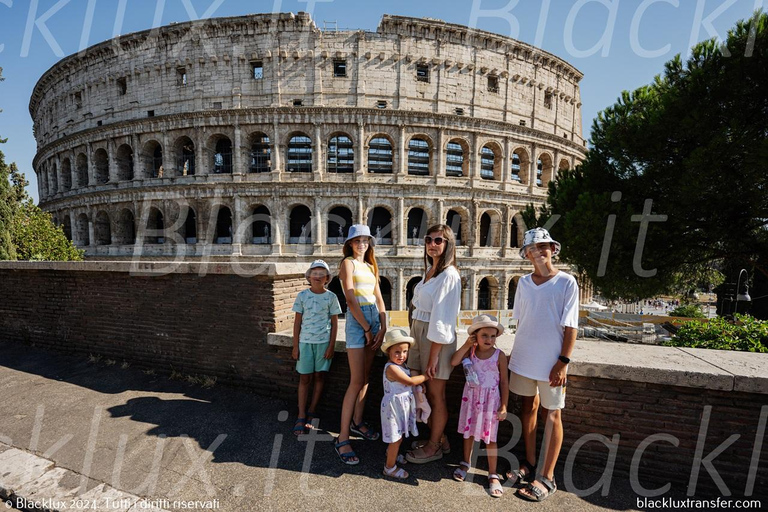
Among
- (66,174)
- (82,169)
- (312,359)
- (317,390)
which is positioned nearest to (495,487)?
(317,390)

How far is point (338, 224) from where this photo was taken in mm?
19891

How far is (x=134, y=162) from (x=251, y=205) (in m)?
8.39

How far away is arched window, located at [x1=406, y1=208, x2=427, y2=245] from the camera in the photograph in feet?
66.6

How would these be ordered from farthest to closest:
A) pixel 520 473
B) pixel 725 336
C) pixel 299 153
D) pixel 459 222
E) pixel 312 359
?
pixel 459 222, pixel 299 153, pixel 725 336, pixel 312 359, pixel 520 473

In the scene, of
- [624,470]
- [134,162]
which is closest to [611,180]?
[624,470]

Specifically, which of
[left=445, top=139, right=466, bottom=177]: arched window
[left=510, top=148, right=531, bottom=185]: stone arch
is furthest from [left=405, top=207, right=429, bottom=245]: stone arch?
[left=510, top=148, right=531, bottom=185]: stone arch

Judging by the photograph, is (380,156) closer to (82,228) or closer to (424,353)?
(424,353)

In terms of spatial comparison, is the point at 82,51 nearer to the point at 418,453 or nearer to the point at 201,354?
the point at 201,354

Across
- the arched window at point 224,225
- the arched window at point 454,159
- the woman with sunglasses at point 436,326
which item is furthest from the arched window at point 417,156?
the woman with sunglasses at point 436,326

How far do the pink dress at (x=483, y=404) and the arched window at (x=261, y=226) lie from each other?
708 inches

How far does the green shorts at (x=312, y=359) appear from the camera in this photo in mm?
3799

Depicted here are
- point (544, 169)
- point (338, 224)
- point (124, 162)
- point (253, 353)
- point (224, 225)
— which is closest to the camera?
point (253, 353)

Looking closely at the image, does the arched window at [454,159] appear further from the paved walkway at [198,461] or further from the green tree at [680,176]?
A: the paved walkway at [198,461]

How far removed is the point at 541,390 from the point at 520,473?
865 millimetres
